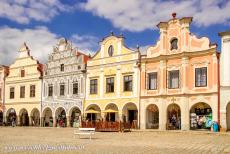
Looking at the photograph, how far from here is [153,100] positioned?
36.1 metres

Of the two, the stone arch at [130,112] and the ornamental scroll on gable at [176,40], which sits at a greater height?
the ornamental scroll on gable at [176,40]

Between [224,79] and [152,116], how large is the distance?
8.72 m

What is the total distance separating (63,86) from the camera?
44.9m

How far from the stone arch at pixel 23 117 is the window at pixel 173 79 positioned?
22535mm

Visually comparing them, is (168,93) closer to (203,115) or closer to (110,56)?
(203,115)

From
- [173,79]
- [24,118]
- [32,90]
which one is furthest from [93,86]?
[24,118]

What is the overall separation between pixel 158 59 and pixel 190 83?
4.01 meters

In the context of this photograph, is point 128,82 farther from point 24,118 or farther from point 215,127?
point 24,118

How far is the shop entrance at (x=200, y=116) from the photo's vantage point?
33.2m

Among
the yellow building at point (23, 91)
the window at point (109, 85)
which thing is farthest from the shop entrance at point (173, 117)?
the yellow building at point (23, 91)

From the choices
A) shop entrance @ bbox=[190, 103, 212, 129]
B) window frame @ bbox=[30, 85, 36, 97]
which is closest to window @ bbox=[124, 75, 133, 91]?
shop entrance @ bbox=[190, 103, 212, 129]

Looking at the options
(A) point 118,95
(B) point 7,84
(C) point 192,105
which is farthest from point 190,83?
(B) point 7,84

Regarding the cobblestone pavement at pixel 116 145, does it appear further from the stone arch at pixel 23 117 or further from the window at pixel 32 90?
the stone arch at pixel 23 117

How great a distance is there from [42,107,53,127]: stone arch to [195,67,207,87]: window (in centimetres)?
2016
